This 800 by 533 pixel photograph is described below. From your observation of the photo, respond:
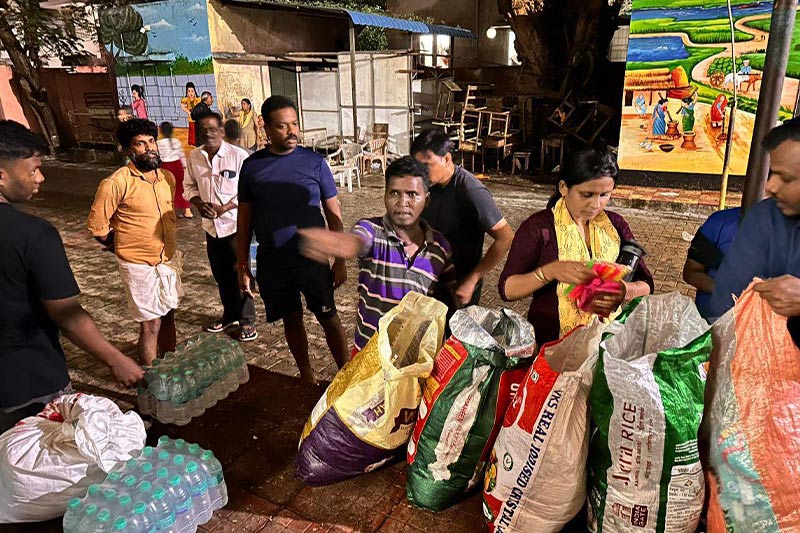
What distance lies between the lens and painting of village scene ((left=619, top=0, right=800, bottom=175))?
890 centimetres

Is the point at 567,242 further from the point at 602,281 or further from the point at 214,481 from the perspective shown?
the point at 214,481

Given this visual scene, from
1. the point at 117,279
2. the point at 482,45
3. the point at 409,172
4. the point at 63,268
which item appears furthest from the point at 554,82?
the point at 63,268

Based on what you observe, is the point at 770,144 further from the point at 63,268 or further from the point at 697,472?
the point at 63,268

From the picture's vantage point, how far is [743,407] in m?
1.24

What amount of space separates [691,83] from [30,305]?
35.1ft

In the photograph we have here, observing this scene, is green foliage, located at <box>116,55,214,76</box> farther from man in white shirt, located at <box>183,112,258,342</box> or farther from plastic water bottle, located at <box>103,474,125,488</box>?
plastic water bottle, located at <box>103,474,125,488</box>

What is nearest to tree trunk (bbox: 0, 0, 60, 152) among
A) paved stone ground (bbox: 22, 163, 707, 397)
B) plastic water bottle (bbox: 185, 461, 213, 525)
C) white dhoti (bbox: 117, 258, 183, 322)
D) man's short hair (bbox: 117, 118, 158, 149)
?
paved stone ground (bbox: 22, 163, 707, 397)

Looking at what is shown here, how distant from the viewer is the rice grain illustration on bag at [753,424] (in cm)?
116

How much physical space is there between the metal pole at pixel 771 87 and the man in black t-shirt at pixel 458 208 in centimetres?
116

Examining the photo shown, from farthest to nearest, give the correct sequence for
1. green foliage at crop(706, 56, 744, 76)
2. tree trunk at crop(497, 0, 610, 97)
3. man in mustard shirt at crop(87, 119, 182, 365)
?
1. tree trunk at crop(497, 0, 610, 97)
2. green foliage at crop(706, 56, 744, 76)
3. man in mustard shirt at crop(87, 119, 182, 365)

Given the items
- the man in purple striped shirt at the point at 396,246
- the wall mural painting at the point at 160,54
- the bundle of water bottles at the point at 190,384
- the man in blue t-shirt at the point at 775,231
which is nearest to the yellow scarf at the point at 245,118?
the wall mural painting at the point at 160,54

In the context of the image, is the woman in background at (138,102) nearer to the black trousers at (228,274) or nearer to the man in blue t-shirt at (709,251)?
the black trousers at (228,274)

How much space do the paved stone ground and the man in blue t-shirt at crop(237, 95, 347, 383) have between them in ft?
3.12

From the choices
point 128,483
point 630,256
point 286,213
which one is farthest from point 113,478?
point 286,213
